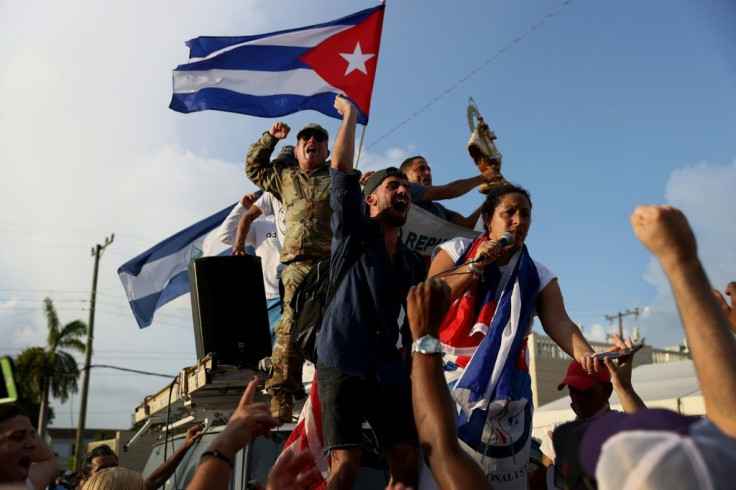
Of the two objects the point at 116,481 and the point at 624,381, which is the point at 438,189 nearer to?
the point at 624,381

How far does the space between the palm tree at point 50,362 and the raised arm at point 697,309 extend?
49.7m

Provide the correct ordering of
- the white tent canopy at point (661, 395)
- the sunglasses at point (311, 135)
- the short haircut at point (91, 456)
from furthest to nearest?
the white tent canopy at point (661, 395)
the short haircut at point (91, 456)
the sunglasses at point (311, 135)

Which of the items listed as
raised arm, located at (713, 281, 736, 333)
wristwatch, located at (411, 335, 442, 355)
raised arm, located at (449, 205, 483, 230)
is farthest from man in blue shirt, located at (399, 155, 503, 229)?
wristwatch, located at (411, 335, 442, 355)

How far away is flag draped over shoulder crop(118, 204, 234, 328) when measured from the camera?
1324 cm

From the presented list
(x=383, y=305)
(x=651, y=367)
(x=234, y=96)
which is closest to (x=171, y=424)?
(x=234, y=96)

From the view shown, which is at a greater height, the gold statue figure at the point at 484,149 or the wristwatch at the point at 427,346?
the gold statue figure at the point at 484,149

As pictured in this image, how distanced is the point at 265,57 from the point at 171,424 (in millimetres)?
3435

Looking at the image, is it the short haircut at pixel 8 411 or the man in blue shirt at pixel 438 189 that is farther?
the man in blue shirt at pixel 438 189

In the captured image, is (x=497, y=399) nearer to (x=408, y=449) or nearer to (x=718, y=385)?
(x=408, y=449)

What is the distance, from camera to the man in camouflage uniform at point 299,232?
5.52 meters

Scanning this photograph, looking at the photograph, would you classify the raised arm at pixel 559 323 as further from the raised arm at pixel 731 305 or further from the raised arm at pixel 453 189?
the raised arm at pixel 453 189

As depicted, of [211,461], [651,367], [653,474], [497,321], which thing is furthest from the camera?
[651,367]

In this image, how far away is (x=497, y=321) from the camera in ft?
13.4

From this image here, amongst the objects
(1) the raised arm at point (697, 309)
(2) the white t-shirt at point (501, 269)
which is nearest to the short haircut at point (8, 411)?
(2) the white t-shirt at point (501, 269)
